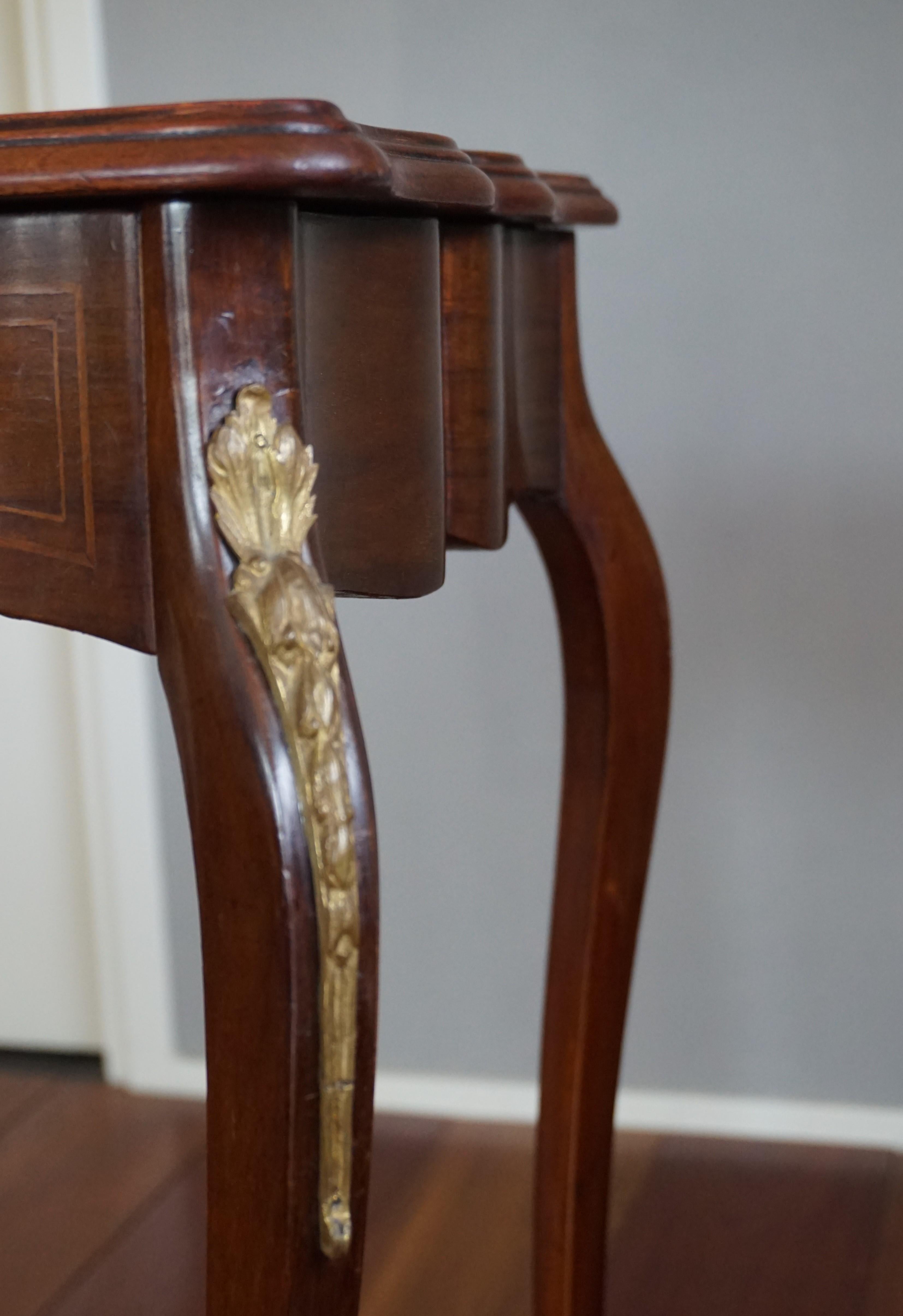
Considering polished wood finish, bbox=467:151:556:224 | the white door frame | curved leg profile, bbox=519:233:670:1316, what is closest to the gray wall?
the white door frame

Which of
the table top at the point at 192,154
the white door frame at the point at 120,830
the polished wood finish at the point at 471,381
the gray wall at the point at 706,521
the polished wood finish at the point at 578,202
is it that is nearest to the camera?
the table top at the point at 192,154

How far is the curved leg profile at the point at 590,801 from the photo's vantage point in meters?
0.86

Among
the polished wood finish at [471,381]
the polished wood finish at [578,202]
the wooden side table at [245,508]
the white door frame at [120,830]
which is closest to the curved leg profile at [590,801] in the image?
the polished wood finish at [578,202]

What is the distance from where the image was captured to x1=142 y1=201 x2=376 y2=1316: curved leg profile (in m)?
0.48

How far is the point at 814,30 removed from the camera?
124 cm

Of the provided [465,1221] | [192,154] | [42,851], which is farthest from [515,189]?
[42,851]

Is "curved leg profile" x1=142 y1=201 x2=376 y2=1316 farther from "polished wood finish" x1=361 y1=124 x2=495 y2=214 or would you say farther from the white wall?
the white wall

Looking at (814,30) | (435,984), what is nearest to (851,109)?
(814,30)

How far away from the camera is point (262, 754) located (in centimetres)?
48

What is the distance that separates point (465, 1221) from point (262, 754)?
0.90m

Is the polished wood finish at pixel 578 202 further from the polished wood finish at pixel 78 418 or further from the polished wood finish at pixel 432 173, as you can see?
the polished wood finish at pixel 78 418

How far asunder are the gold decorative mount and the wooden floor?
2.33 ft

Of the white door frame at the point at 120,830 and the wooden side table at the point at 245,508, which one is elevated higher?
the wooden side table at the point at 245,508

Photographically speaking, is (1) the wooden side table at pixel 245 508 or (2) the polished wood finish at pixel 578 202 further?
(2) the polished wood finish at pixel 578 202
